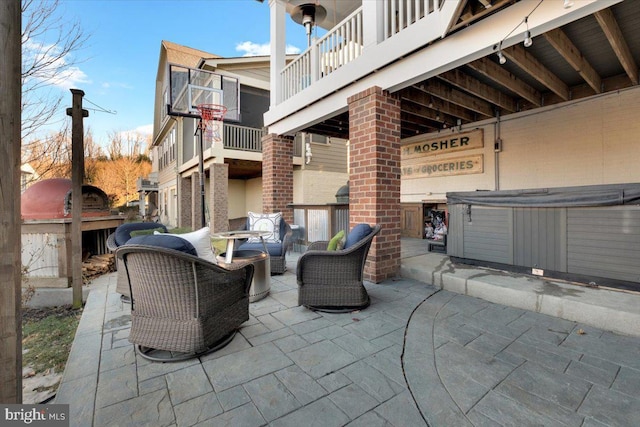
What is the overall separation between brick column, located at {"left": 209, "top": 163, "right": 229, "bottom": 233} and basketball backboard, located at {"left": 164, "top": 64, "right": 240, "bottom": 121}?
2.12 metres

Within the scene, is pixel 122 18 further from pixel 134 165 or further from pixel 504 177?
pixel 134 165

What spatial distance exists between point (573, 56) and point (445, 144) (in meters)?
3.16

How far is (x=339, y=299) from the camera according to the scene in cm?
293

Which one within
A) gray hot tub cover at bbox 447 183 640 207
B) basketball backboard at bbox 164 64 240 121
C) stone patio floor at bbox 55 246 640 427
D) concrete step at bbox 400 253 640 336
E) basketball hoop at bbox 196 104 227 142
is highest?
basketball backboard at bbox 164 64 240 121

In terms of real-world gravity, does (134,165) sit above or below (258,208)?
above

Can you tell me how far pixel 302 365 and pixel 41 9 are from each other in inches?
220

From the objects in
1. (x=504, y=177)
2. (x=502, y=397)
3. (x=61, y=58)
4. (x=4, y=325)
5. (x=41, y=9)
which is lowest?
(x=502, y=397)

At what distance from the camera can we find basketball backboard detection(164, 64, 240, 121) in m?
6.35

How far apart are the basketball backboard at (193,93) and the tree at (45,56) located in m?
1.99

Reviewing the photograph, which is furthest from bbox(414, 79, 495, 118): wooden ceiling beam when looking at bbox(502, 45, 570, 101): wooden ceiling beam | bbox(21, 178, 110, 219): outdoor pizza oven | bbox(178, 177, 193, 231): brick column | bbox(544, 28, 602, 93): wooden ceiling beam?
bbox(178, 177, 193, 231): brick column

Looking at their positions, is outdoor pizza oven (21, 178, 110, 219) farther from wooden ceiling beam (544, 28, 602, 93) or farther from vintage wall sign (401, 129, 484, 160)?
wooden ceiling beam (544, 28, 602, 93)

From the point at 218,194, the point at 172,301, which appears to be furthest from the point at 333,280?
the point at 218,194

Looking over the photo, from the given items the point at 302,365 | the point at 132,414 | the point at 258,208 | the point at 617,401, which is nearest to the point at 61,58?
the point at 132,414
